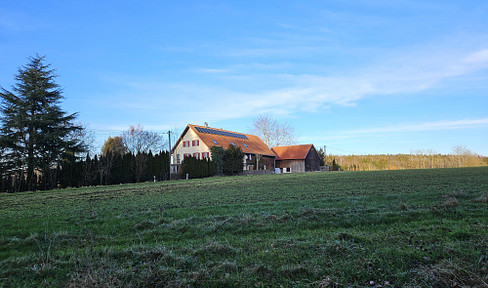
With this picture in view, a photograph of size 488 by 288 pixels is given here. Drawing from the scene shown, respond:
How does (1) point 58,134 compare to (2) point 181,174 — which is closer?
(1) point 58,134

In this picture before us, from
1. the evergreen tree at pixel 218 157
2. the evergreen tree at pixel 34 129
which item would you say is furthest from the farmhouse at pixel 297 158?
the evergreen tree at pixel 34 129

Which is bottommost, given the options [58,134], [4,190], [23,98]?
[4,190]

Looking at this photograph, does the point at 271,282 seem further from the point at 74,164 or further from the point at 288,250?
the point at 74,164

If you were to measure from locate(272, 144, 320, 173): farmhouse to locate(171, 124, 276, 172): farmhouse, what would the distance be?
2881 millimetres

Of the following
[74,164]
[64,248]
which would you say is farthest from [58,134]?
[64,248]

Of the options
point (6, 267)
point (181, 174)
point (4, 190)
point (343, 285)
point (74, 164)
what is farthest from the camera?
point (181, 174)

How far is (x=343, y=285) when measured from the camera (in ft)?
9.26

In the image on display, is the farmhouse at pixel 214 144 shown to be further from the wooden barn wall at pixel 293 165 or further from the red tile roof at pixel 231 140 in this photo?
the wooden barn wall at pixel 293 165

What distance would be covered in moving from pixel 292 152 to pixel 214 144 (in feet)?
55.8

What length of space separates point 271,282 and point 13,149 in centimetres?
2997

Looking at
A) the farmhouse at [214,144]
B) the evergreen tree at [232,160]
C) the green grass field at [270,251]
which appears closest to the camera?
the green grass field at [270,251]

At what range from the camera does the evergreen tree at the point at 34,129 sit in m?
24.7

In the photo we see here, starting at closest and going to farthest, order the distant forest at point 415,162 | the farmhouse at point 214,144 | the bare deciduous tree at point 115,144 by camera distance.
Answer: the farmhouse at point 214,144, the bare deciduous tree at point 115,144, the distant forest at point 415,162

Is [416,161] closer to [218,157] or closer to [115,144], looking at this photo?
[218,157]
